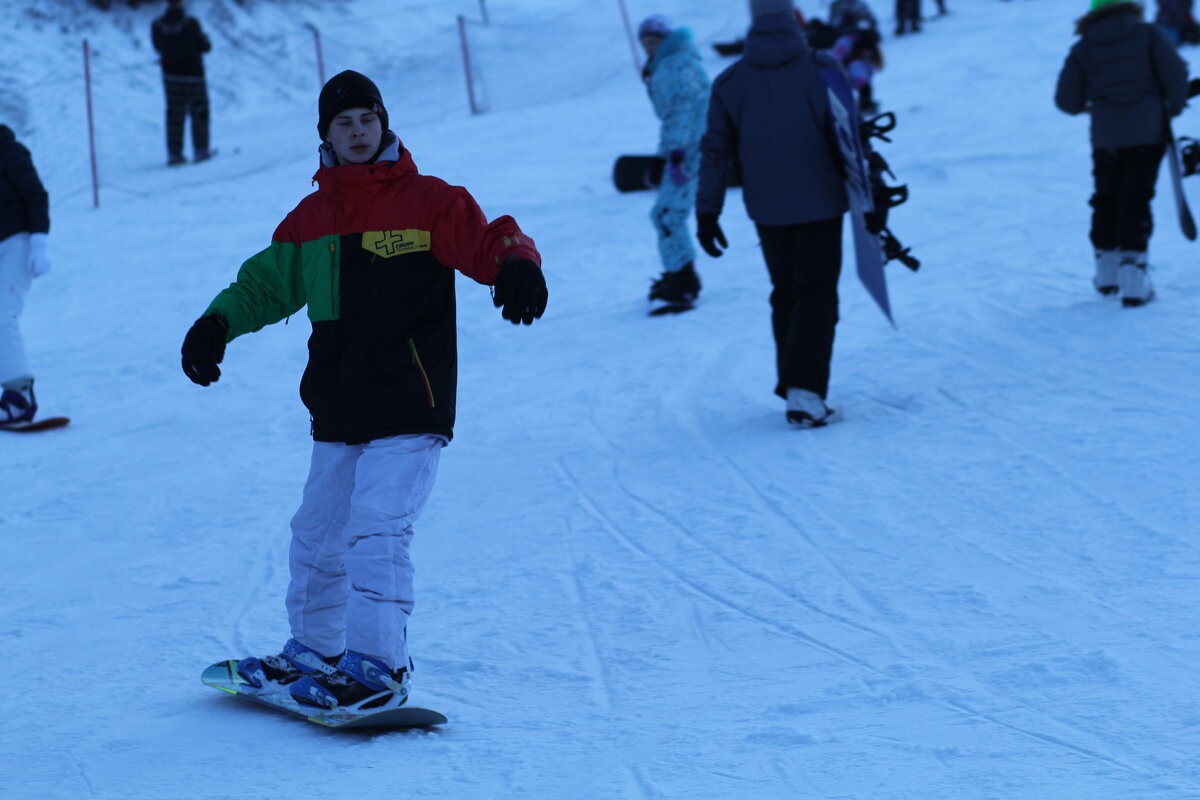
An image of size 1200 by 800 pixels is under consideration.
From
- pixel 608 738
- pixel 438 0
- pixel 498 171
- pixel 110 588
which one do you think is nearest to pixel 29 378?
pixel 110 588

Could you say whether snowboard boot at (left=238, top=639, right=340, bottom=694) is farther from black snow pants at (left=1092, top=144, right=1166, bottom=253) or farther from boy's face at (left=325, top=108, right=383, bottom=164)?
black snow pants at (left=1092, top=144, right=1166, bottom=253)

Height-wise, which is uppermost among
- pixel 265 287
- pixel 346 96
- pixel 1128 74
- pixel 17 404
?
pixel 346 96

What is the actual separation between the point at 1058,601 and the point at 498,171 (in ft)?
36.8

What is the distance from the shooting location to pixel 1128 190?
25.9 feet

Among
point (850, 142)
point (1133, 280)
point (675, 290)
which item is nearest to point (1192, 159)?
point (1133, 280)

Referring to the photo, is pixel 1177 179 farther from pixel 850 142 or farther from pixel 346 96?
pixel 346 96

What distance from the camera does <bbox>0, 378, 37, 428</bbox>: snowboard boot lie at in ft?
25.6

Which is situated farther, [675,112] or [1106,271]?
Answer: [675,112]

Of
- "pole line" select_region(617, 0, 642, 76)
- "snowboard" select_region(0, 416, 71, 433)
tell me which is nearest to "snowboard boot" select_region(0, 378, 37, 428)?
"snowboard" select_region(0, 416, 71, 433)

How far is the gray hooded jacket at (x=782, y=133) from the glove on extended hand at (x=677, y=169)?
2.59m

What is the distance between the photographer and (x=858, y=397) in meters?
7.24

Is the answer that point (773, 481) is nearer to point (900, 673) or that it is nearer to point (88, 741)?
point (900, 673)

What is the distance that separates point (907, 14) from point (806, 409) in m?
16.4

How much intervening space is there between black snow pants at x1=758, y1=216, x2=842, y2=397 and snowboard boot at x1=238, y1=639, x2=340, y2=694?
321cm
